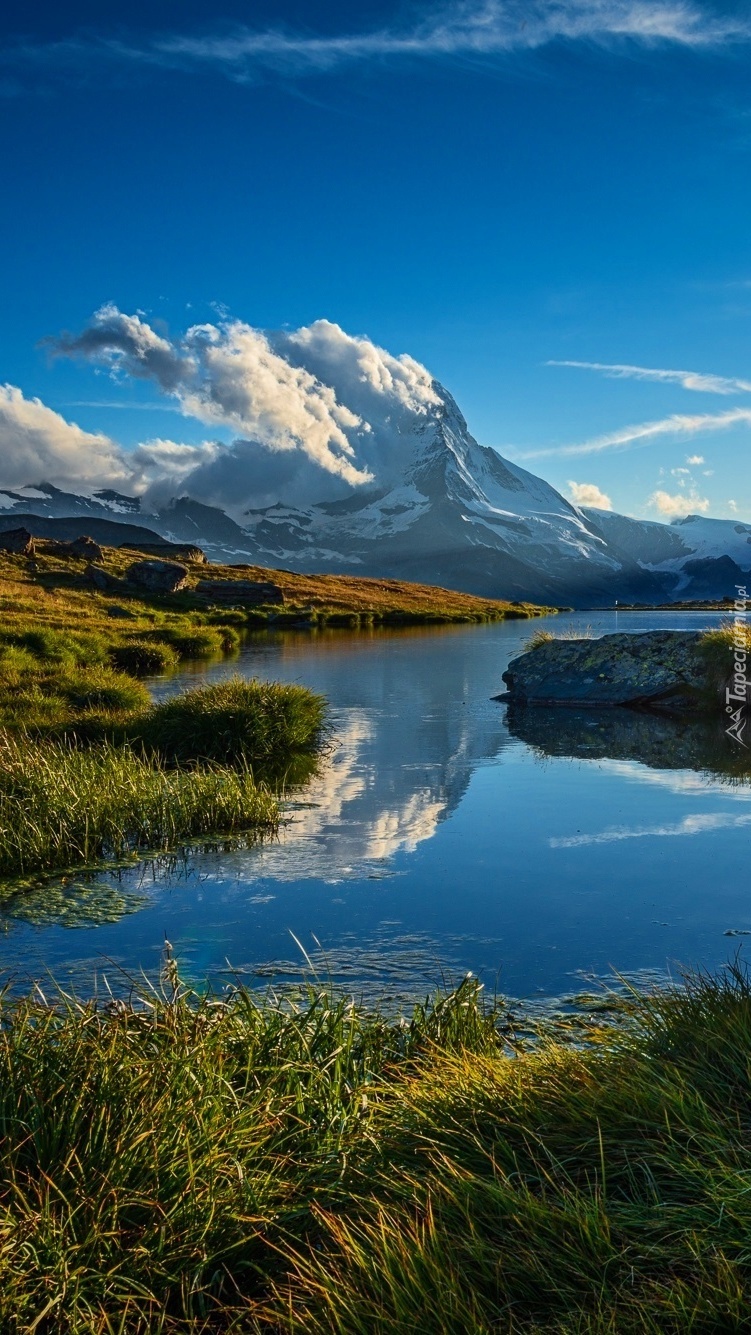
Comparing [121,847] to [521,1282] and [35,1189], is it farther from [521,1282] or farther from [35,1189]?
[521,1282]

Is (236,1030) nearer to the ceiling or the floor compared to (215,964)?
nearer to the ceiling

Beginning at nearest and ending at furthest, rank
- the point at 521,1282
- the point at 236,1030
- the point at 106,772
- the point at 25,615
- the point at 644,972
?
the point at 521,1282 < the point at 236,1030 < the point at 644,972 < the point at 106,772 < the point at 25,615

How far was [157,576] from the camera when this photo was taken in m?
82.2

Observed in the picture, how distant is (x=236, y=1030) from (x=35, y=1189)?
5.23 ft

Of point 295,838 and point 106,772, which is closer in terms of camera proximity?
point 295,838

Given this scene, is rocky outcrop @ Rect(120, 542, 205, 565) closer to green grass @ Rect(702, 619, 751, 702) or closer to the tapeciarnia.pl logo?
green grass @ Rect(702, 619, 751, 702)

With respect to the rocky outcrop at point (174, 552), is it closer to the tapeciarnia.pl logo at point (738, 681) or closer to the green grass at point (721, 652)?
the green grass at point (721, 652)

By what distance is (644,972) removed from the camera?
25.6 feet

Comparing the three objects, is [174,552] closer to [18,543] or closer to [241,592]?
[18,543]

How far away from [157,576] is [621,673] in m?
61.1

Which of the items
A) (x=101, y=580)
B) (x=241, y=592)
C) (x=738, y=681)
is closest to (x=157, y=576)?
(x=101, y=580)

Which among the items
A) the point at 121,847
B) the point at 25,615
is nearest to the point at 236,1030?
the point at 121,847

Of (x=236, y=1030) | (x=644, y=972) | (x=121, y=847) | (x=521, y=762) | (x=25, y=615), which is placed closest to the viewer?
(x=236, y=1030)

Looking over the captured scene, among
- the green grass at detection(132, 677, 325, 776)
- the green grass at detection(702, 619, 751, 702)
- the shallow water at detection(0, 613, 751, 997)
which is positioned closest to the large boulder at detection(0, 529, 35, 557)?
the green grass at detection(132, 677, 325, 776)
